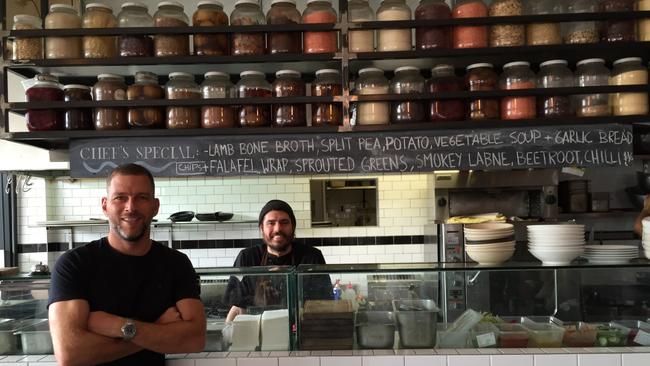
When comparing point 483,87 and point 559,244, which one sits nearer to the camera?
point 559,244

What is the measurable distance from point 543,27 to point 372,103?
962 mm

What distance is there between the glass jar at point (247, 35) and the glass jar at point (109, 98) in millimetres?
620

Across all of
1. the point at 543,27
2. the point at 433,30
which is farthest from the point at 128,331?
the point at 543,27

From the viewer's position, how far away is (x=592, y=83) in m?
2.41

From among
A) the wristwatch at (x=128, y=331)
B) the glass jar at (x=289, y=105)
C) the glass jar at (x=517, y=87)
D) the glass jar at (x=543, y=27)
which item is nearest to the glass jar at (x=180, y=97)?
the glass jar at (x=289, y=105)

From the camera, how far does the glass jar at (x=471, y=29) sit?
2389 millimetres

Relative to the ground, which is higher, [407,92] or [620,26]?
[620,26]

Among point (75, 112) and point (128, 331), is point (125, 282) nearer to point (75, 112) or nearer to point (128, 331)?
point (128, 331)

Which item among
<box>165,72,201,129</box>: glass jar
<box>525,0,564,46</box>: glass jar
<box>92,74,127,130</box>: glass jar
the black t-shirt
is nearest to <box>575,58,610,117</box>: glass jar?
<box>525,0,564,46</box>: glass jar

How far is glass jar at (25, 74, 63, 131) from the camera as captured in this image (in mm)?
2396

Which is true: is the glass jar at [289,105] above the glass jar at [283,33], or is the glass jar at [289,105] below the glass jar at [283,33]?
below

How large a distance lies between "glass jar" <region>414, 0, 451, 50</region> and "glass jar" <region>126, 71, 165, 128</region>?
1.40m

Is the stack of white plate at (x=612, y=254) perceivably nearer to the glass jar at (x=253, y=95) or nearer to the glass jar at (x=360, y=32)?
the glass jar at (x=360, y=32)

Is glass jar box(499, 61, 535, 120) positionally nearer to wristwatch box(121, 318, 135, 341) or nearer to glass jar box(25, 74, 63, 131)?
wristwatch box(121, 318, 135, 341)
